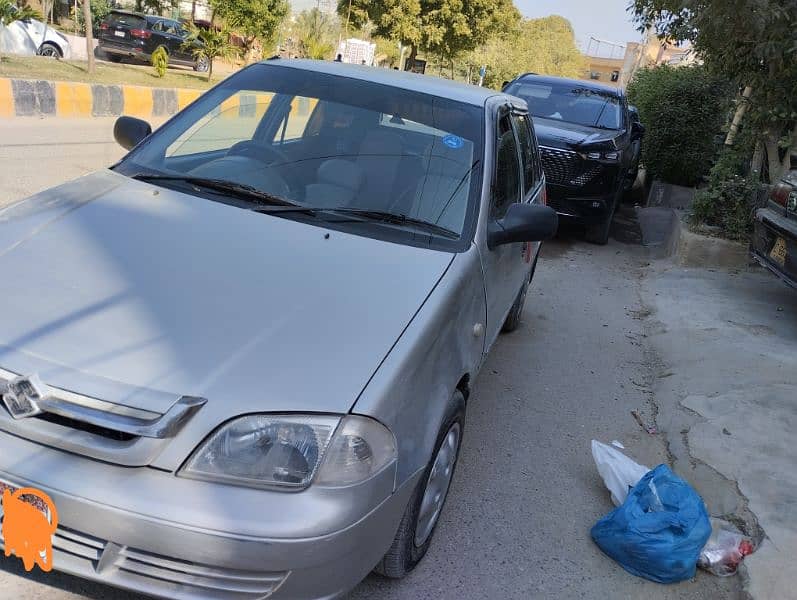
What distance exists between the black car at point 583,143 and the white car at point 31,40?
42.8 ft

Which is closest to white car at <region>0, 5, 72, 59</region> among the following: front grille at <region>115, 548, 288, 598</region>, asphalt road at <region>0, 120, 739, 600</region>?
asphalt road at <region>0, 120, 739, 600</region>

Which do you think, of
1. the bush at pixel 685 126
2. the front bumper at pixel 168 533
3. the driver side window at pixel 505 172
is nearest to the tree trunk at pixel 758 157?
the bush at pixel 685 126

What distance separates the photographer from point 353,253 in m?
2.91

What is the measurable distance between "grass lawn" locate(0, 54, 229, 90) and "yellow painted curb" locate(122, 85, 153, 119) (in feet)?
3.26

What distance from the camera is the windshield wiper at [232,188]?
3.25 meters

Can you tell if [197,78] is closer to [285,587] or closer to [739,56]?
[739,56]

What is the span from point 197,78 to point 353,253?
1986 cm

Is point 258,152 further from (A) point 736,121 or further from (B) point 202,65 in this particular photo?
(B) point 202,65

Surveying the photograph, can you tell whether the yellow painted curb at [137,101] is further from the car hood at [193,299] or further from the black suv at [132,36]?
the car hood at [193,299]

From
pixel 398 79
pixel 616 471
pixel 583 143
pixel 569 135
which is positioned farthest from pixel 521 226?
pixel 569 135

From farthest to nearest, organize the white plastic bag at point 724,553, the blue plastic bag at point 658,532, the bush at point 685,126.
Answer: the bush at point 685,126
the white plastic bag at point 724,553
the blue plastic bag at point 658,532

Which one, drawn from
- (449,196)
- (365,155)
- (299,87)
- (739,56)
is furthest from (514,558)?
(739,56)

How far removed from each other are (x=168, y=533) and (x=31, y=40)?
1926 cm

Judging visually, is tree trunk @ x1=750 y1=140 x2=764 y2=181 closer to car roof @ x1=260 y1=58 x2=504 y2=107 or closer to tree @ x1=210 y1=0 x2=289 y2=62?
car roof @ x1=260 y1=58 x2=504 y2=107
